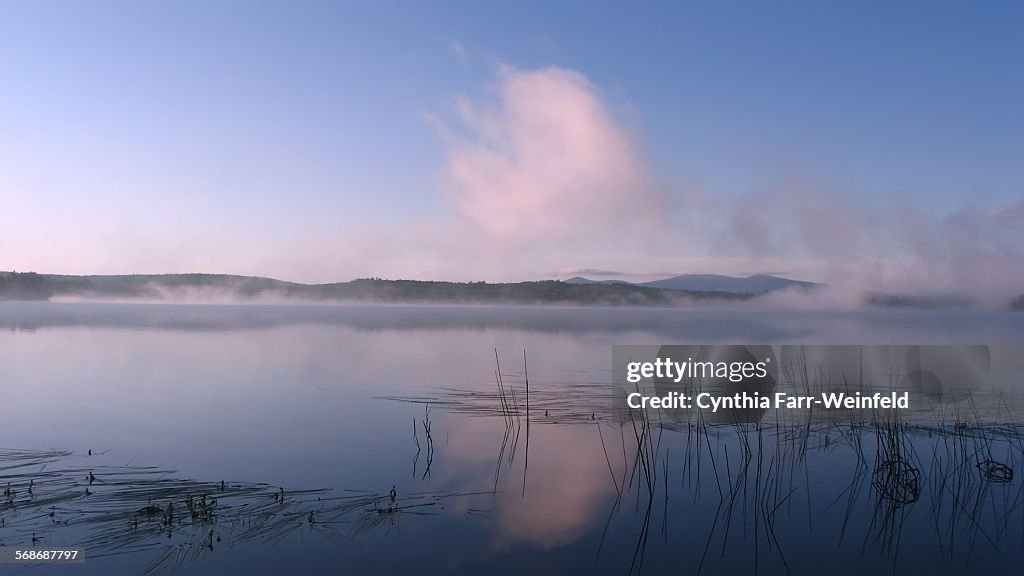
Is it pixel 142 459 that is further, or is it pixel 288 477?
pixel 142 459

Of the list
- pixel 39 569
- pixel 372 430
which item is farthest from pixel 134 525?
pixel 372 430

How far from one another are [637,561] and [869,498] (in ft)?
9.43

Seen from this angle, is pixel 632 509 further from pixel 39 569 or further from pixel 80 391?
pixel 80 391

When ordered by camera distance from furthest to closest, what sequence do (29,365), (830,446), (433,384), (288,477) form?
(29,365), (433,384), (830,446), (288,477)

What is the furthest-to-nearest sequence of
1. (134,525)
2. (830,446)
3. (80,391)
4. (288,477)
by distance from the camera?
(80,391) → (830,446) → (288,477) → (134,525)

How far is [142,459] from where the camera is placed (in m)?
7.89

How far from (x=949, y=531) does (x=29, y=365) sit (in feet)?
63.7

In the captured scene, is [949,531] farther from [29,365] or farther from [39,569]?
[29,365]

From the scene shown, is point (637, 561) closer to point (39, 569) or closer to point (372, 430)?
point (39, 569)

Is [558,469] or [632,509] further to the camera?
[558,469]

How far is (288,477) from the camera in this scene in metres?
7.25

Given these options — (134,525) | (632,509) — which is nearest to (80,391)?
(134,525)

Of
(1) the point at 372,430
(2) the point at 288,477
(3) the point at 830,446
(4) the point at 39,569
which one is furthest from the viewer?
(1) the point at 372,430

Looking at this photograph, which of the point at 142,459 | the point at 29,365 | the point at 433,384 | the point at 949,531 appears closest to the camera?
the point at 949,531
